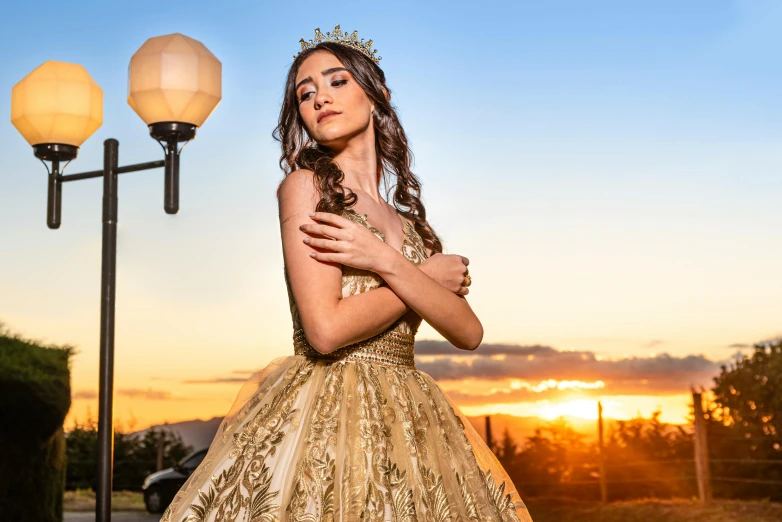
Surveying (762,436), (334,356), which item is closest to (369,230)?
(334,356)

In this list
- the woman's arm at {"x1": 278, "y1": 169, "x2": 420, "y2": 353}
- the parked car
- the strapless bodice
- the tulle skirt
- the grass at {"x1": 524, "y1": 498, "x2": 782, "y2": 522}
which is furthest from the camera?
the parked car

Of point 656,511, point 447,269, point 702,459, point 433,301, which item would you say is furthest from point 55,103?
point 702,459

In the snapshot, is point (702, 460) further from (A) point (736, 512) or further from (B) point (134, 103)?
(B) point (134, 103)

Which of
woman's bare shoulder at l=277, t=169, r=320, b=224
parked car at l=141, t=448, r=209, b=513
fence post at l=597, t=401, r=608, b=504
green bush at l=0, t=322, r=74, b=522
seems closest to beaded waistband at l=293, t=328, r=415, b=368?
woman's bare shoulder at l=277, t=169, r=320, b=224

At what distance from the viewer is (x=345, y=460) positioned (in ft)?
6.12

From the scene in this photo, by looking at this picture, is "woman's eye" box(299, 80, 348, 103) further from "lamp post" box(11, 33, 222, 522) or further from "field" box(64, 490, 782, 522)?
"field" box(64, 490, 782, 522)

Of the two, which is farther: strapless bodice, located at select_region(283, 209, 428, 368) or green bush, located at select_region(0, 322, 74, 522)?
green bush, located at select_region(0, 322, 74, 522)

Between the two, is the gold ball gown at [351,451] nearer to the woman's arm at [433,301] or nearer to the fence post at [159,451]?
the woman's arm at [433,301]

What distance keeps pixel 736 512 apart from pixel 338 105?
8401 mm

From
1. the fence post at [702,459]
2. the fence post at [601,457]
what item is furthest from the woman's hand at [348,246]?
the fence post at [601,457]

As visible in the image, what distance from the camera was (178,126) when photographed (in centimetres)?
443

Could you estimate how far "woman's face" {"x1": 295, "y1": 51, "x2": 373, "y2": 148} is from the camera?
2289 mm

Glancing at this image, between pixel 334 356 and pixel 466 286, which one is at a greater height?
pixel 466 286

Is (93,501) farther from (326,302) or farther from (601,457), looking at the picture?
(326,302)
